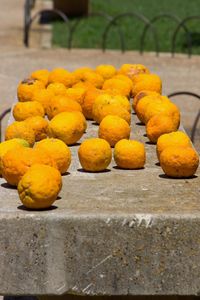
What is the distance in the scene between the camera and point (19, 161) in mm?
3705

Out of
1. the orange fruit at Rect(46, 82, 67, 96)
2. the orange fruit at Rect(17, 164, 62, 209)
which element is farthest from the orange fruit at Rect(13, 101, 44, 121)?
the orange fruit at Rect(17, 164, 62, 209)

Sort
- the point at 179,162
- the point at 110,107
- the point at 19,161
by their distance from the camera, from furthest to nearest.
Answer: the point at 110,107, the point at 179,162, the point at 19,161

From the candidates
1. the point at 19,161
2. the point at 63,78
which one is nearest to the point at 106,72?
the point at 63,78

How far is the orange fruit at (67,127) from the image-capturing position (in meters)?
4.37

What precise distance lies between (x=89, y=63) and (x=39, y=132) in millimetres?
8043

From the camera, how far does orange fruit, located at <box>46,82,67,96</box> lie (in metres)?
5.04

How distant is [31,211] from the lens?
343 cm

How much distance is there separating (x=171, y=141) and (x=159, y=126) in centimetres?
36

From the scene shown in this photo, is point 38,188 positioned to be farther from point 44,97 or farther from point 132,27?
point 132,27

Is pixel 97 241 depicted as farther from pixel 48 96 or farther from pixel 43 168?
pixel 48 96

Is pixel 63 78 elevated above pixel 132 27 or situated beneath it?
elevated above

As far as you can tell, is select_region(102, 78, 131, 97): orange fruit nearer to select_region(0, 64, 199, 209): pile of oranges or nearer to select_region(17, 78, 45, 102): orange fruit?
select_region(0, 64, 199, 209): pile of oranges

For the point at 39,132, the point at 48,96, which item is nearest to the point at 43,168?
the point at 39,132

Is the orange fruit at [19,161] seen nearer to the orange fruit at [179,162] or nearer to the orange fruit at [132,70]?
the orange fruit at [179,162]
